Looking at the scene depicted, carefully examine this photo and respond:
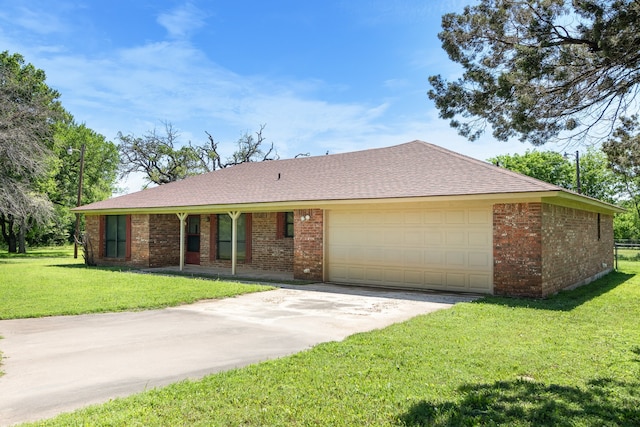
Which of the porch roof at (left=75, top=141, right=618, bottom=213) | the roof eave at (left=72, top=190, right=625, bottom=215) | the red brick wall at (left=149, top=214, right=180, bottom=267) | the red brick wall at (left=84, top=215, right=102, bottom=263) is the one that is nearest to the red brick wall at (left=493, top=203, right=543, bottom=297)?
the roof eave at (left=72, top=190, right=625, bottom=215)

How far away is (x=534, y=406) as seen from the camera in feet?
12.3

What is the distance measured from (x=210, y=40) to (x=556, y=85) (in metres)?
12.8

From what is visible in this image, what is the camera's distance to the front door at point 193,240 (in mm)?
18047

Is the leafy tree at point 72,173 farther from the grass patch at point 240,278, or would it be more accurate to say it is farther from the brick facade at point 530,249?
the brick facade at point 530,249

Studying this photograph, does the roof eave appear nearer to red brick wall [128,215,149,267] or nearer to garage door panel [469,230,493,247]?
red brick wall [128,215,149,267]

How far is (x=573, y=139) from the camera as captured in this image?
20.8ft

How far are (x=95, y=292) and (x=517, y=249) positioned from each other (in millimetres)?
9898

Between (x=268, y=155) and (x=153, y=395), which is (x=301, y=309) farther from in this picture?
(x=268, y=155)

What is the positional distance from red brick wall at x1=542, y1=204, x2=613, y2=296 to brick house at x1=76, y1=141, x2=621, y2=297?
34 mm

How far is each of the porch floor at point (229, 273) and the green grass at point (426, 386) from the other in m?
7.78


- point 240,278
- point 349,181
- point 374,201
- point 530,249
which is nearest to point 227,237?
point 240,278

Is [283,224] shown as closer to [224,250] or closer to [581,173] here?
[224,250]

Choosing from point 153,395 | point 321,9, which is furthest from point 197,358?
point 321,9

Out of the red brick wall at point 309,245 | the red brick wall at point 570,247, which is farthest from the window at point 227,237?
the red brick wall at point 570,247
